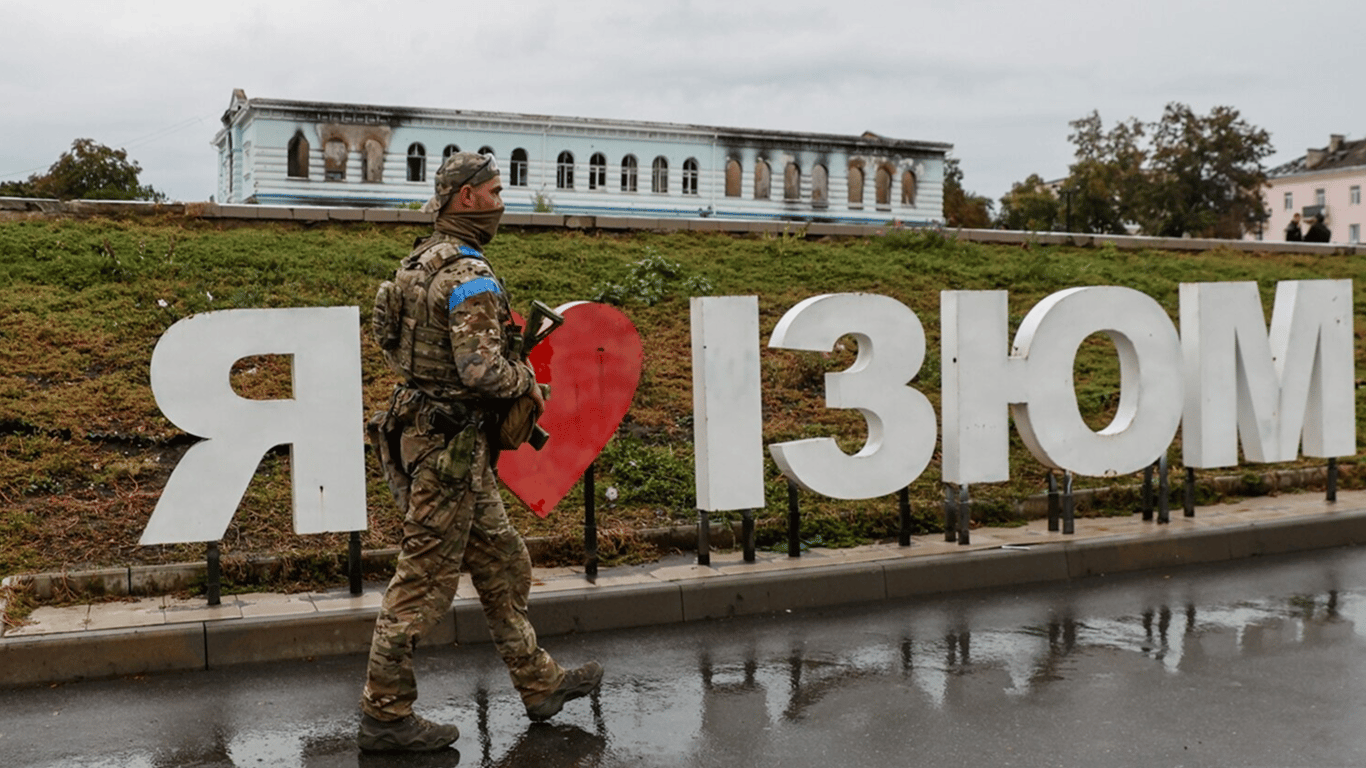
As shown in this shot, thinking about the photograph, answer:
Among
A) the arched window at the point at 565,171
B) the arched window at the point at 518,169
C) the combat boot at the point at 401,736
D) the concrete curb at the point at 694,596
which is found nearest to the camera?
the combat boot at the point at 401,736

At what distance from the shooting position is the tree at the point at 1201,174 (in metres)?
60.5

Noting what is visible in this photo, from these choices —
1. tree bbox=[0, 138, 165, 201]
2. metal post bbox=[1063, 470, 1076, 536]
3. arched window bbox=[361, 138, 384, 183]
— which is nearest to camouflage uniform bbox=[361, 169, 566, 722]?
metal post bbox=[1063, 470, 1076, 536]

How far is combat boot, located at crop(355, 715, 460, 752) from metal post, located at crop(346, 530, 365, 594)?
214 cm

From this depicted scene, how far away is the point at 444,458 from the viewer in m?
5.20

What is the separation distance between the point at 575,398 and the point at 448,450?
257cm

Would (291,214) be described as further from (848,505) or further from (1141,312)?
(1141,312)

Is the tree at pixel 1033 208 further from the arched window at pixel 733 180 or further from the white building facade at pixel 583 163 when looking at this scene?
the arched window at pixel 733 180

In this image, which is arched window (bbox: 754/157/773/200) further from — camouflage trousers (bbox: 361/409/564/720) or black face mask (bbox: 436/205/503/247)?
camouflage trousers (bbox: 361/409/564/720)

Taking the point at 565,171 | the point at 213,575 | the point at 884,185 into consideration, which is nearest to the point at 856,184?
the point at 884,185

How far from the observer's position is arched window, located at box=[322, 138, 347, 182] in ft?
174

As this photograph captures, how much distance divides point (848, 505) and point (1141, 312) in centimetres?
237

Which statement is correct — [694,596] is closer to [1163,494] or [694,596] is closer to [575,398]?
[575,398]

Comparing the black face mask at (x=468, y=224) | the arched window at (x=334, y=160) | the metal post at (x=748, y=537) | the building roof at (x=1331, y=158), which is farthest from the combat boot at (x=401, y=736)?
the building roof at (x=1331, y=158)

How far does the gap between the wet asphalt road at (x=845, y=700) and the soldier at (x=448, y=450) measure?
0.26 metres
